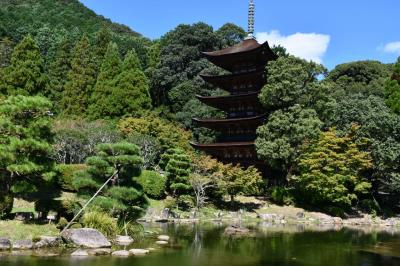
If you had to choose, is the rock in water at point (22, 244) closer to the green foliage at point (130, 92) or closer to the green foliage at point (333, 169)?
the green foliage at point (333, 169)

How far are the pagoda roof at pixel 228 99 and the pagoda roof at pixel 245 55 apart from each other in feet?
13.4

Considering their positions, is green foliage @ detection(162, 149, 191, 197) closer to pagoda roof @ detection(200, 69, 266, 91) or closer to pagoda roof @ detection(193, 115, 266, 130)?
pagoda roof @ detection(193, 115, 266, 130)

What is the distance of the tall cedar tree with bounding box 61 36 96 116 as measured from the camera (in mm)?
49688

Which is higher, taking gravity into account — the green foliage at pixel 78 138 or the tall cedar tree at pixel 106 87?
the tall cedar tree at pixel 106 87

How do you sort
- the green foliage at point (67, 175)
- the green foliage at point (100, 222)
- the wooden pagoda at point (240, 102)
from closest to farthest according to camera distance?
the green foliage at point (100, 222), the green foliage at point (67, 175), the wooden pagoda at point (240, 102)

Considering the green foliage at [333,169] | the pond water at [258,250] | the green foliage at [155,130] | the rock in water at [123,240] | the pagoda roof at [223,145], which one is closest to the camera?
the pond water at [258,250]

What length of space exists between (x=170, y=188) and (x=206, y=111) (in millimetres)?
16681

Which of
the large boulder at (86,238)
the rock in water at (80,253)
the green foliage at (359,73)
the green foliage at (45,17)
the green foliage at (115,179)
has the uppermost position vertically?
the green foliage at (45,17)

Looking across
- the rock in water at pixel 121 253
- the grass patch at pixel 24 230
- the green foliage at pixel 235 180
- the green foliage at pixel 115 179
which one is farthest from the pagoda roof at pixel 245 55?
the rock in water at pixel 121 253

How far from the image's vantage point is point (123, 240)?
19.5 metres

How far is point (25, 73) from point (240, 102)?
20909 millimetres

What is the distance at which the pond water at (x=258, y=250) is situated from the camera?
15.9 meters

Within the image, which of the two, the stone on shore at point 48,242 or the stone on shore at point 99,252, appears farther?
the stone on shore at point 48,242

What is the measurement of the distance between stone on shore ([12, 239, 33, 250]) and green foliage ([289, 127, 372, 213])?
22890mm
